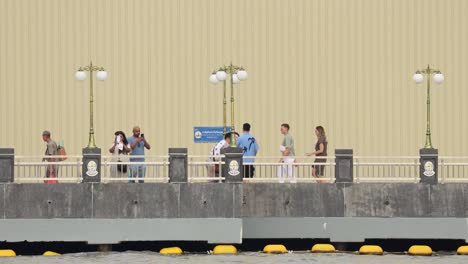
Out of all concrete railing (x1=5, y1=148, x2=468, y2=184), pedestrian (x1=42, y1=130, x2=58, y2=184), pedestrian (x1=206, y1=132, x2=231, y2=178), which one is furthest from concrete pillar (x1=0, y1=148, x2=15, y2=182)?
pedestrian (x1=206, y1=132, x2=231, y2=178)

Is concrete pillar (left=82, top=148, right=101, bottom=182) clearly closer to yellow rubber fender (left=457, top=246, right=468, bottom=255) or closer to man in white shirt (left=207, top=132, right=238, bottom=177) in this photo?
man in white shirt (left=207, top=132, right=238, bottom=177)

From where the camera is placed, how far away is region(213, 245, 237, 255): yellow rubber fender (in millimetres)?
42281

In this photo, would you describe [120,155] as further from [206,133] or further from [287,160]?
[206,133]

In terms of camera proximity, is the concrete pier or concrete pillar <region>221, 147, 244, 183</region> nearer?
the concrete pier

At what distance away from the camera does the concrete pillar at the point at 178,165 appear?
42.3 metres

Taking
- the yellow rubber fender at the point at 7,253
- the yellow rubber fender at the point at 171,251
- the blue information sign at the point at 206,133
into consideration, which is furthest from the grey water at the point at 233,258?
the blue information sign at the point at 206,133

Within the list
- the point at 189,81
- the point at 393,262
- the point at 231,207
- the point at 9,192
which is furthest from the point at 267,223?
the point at 189,81

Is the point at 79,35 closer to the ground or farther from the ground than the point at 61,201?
farther from the ground

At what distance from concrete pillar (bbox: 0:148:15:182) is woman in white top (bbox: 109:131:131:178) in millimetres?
2532

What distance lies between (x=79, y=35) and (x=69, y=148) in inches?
146

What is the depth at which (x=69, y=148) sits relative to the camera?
5422cm

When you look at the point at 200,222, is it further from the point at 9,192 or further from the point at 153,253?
the point at 9,192

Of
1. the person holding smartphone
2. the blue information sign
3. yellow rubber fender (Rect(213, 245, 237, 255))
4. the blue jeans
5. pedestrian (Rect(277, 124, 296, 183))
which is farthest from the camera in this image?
the blue information sign

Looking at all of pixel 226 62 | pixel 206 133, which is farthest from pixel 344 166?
pixel 226 62
